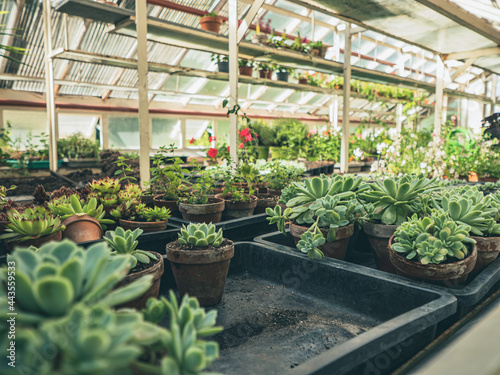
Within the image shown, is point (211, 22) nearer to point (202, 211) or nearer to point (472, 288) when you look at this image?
point (202, 211)

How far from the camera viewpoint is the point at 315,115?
12828 millimetres

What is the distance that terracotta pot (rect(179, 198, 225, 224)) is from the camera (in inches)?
83.8

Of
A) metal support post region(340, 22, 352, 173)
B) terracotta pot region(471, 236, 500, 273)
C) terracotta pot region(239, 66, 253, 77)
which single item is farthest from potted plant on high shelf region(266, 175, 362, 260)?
terracotta pot region(239, 66, 253, 77)

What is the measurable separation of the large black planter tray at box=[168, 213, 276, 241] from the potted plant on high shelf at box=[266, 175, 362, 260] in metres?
0.37

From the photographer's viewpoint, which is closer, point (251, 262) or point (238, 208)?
point (251, 262)

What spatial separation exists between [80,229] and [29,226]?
0.24m

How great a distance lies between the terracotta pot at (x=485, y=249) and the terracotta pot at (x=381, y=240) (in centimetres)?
29

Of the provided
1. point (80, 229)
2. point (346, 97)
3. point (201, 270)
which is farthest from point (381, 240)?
point (346, 97)

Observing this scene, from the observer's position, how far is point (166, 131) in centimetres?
955

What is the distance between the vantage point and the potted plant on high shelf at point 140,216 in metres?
1.90

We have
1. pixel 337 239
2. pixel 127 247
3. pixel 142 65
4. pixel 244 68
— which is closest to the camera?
pixel 127 247

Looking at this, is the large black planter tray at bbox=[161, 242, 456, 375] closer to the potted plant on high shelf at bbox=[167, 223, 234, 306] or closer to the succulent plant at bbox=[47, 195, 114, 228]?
the potted plant on high shelf at bbox=[167, 223, 234, 306]

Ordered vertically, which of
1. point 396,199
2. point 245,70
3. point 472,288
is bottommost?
point 472,288

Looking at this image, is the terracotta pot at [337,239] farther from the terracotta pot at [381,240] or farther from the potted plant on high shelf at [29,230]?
the potted plant on high shelf at [29,230]
